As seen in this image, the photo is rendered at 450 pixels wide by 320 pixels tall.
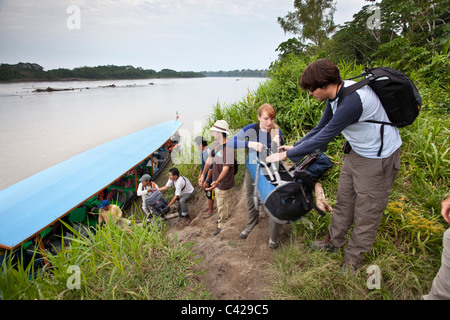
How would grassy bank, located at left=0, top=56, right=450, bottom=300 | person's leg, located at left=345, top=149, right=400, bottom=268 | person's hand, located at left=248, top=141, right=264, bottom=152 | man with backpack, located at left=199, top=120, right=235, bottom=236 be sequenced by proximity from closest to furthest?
1. person's leg, located at left=345, top=149, right=400, bottom=268
2. grassy bank, located at left=0, top=56, right=450, bottom=300
3. person's hand, located at left=248, top=141, right=264, bottom=152
4. man with backpack, located at left=199, top=120, right=235, bottom=236

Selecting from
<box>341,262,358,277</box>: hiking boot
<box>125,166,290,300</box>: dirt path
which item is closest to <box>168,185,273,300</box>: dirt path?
<box>125,166,290,300</box>: dirt path

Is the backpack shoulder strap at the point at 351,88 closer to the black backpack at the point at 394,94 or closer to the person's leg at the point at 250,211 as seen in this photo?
the black backpack at the point at 394,94

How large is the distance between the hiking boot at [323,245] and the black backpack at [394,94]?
1.46 m

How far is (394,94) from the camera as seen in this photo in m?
1.62

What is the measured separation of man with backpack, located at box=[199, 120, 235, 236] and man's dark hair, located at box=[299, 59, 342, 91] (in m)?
1.66

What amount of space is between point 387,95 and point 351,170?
0.69 m

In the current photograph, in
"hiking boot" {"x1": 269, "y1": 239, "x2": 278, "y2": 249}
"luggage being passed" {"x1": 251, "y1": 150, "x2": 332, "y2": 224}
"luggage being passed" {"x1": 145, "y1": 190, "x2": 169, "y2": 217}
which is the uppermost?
"luggage being passed" {"x1": 251, "y1": 150, "x2": 332, "y2": 224}

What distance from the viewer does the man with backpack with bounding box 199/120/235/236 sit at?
3.31 metres

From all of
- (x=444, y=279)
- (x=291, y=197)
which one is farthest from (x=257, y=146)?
(x=444, y=279)

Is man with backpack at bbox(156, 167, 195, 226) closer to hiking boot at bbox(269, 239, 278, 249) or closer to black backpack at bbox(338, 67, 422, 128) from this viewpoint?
hiking boot at bbox(269, 239, 278, 249)

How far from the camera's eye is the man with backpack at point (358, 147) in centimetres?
164

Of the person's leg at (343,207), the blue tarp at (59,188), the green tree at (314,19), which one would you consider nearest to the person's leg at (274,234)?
the person's leg at (343,207)

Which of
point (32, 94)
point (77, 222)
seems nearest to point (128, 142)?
point (77, 222)
